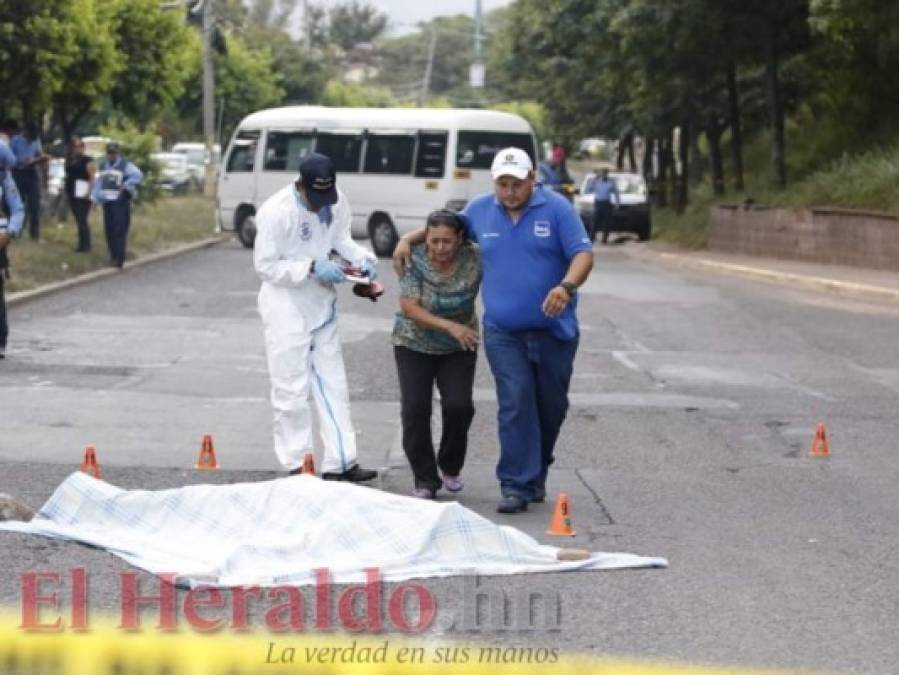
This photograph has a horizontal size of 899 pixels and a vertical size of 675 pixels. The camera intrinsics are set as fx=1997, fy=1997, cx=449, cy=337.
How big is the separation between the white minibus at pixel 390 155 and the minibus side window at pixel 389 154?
18mm

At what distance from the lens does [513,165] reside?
9.85 m

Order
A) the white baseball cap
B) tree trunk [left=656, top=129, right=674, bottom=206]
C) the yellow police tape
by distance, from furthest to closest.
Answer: tree trunk [left=656, top=129, right=674, bottom=206], the white baseball cap, the yellow police tape

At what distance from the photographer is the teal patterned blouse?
10.1 metres

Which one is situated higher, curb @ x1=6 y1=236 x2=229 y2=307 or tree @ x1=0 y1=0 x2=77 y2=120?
tree @ x1=0 y1=0 x2=77 y2=120

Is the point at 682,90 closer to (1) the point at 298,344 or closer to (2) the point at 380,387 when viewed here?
(2) the point at 380,387

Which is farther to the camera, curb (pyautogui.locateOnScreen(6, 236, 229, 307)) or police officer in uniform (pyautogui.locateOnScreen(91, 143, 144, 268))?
police officer in uniform (pyautogui.locateOnScreen(91, 143, 144, 268))

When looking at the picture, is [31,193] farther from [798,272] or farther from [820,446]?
[820,446]

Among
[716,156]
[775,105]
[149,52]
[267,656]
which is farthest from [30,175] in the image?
[267,656]

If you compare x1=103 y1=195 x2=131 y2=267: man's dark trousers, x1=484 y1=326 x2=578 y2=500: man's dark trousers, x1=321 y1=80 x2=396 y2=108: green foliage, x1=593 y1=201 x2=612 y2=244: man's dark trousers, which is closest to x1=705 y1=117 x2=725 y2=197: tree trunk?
x1=593 y1=201 x2=612 y2=244: man's dark trousers

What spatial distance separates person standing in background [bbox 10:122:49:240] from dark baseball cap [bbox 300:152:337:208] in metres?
16.6

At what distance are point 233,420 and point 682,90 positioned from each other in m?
30.4

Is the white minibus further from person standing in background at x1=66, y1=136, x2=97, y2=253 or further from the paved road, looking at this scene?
the paved road

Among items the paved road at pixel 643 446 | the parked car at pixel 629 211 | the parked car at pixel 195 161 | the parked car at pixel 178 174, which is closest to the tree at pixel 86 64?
the paved road at pixel 643 446

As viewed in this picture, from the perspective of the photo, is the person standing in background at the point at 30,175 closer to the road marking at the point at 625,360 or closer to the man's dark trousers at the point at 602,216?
the road marking at the point at 625,360
